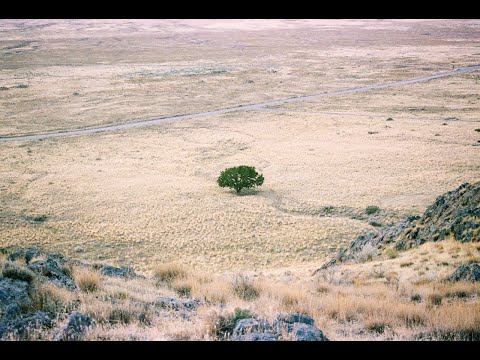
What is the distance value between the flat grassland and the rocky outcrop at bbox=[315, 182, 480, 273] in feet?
10.5

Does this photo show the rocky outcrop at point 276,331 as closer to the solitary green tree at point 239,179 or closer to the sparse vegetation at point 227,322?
the sparse vegetation at point 227,322

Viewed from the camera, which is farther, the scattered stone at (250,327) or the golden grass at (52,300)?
the golden grass at (52,300)

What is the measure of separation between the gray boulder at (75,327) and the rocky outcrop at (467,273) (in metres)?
9.55

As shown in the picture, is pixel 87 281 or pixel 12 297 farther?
pixel 87 281

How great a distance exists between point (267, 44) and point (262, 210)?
17893 cm

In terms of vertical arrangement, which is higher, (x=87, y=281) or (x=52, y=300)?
(x=52, y=300)

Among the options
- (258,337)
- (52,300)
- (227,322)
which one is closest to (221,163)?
(52,300)

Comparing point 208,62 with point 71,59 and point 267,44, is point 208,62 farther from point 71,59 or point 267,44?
point 267,44

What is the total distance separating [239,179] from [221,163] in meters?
9.25

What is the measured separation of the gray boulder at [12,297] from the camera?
6.46 meters

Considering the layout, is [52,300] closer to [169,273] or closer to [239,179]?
[169,273]

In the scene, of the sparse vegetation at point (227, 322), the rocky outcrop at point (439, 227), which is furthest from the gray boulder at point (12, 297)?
the rocky outcrop at point (439, 227)

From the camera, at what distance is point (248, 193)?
3388 centimetres

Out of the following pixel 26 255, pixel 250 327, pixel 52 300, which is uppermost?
pixel 250 327
